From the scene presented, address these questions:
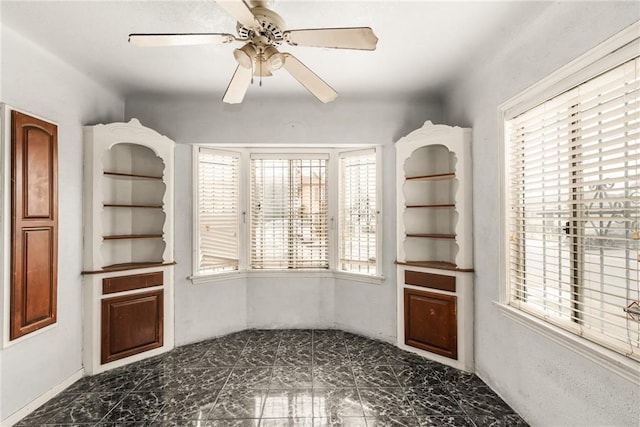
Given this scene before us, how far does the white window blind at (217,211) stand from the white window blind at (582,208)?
2.90 meters

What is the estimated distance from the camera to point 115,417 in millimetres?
2271

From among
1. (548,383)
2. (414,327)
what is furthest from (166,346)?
(548,383)

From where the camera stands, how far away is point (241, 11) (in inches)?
52.9

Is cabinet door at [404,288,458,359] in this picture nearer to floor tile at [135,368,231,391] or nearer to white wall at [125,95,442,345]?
white wall at [125,95,442,345]

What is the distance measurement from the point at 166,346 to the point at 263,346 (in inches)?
39.5

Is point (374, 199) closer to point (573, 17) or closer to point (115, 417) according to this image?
point (573, 17)

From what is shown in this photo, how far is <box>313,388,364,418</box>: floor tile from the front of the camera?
2.29m

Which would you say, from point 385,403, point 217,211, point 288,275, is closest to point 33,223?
point 217,211

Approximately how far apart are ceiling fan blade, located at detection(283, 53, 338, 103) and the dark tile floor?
219cm

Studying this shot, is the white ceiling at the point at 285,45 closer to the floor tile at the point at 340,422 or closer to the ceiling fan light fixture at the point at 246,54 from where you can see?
the ceiling fan light fixture at the point at 246,54

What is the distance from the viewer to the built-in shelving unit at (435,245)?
2.93 meters

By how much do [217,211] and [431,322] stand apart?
8.60 feet

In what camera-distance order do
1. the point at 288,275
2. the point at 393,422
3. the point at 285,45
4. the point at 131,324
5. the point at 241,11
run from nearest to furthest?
the point at 241,11 → the point at 393,422 → the point at 285,45 → the point at 131,324 → the point at 288,275

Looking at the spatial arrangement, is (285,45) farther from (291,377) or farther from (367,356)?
(367,356)
